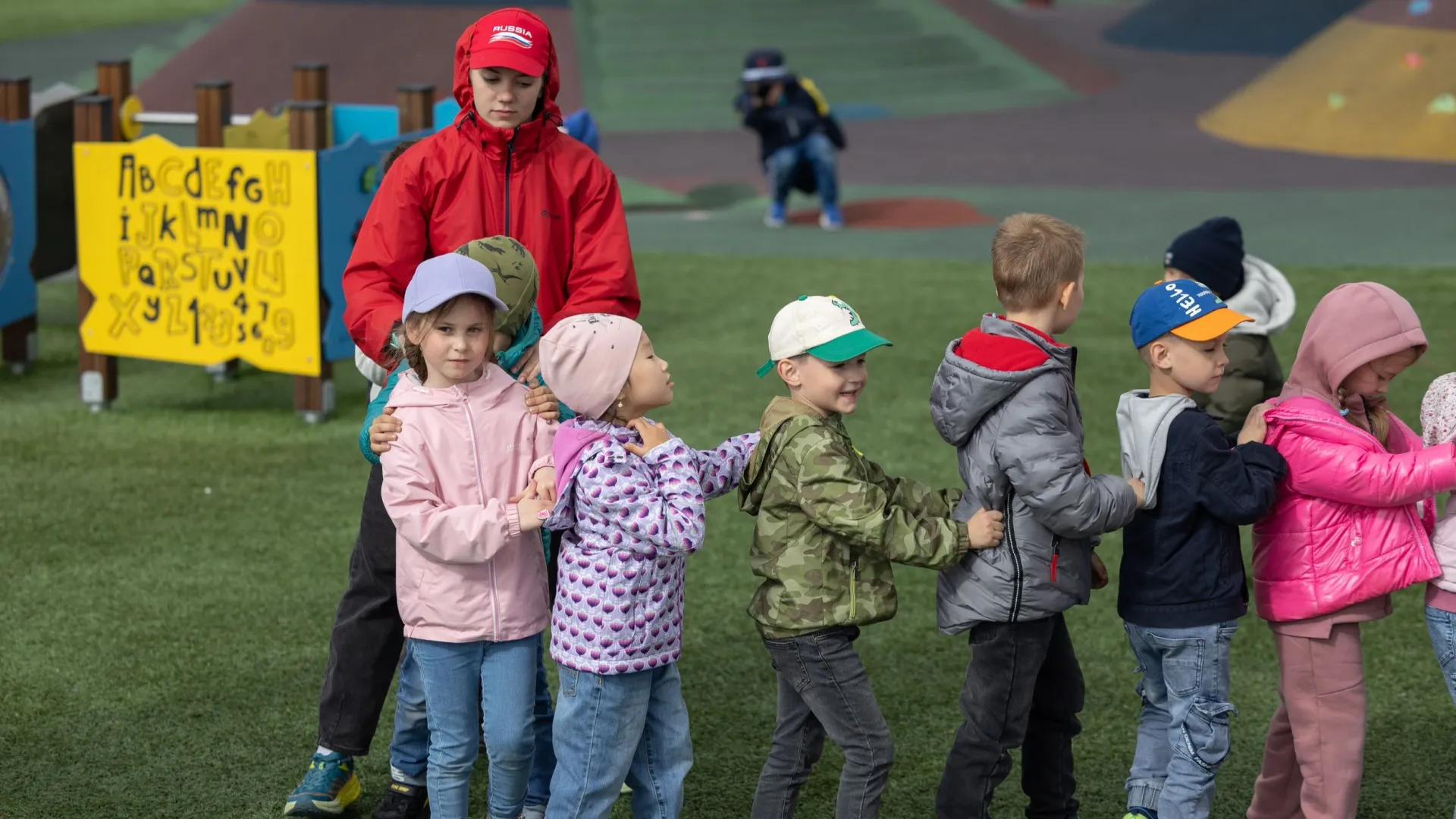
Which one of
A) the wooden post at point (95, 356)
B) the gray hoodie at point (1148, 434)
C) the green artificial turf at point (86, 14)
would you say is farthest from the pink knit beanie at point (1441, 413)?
the green artificial turf at point (86, 14)

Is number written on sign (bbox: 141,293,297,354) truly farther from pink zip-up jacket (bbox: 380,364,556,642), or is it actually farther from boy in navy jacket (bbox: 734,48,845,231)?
boy in navy jacket (bbox: 734,48,845,231)

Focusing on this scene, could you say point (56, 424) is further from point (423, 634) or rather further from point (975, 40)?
point (975, 40)

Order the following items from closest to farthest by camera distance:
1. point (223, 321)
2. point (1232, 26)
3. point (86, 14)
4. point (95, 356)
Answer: point (223, 321), point (95, 356), point (1232, 26), point (86, 14)

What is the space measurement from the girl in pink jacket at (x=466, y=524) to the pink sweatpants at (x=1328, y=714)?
1.64m

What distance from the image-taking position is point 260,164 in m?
7.59

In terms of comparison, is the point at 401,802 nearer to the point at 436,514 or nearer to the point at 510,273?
the point at 436,514

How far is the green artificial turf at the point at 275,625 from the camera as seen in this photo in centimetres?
414

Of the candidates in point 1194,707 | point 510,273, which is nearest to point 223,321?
point 510,273

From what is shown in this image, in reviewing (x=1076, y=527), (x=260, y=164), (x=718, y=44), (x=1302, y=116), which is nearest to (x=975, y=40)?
(x=718, y=44)

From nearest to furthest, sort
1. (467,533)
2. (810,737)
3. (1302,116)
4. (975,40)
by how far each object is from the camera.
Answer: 1. (467,533)
2. (810,737)
3. (1302,116)
4. (975,40)

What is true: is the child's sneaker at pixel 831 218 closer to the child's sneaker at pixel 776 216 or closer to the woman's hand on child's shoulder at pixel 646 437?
the child's sneaker at pixel 776 216

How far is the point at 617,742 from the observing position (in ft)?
11.0

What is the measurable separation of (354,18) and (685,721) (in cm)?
1850

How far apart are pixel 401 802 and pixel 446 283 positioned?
1.31 meters
